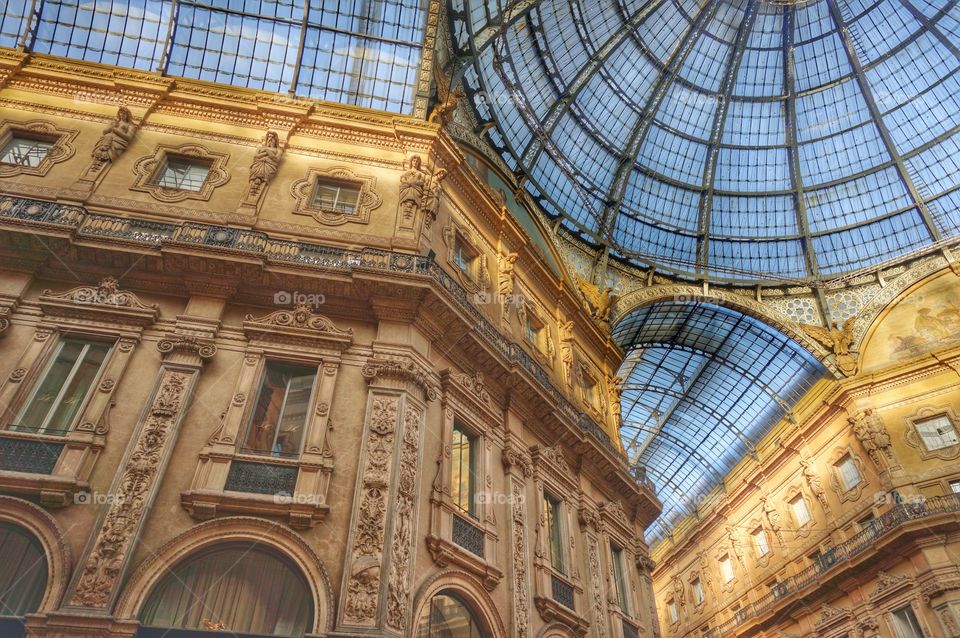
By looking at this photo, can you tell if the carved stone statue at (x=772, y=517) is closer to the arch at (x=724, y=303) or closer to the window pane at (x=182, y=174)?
the arch at (x=724, y=303)

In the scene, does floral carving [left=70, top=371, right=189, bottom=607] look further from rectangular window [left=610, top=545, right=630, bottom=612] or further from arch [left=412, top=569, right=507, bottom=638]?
rectangular window [left=610, top=545, right=630, bottom=612]

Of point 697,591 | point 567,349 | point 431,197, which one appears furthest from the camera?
point 697,591

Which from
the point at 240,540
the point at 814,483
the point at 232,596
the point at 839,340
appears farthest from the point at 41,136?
the point at 814,483

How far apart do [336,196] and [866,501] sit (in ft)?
91.6

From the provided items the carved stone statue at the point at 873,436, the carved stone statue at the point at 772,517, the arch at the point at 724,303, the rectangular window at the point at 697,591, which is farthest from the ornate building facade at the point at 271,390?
the rectangular window at the point at 697,591

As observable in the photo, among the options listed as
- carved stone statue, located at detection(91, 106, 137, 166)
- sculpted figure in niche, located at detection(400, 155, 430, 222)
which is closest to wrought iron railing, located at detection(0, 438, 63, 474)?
carved stone statue, located at detection(91, 106, 137, 166)

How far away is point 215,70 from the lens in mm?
23172

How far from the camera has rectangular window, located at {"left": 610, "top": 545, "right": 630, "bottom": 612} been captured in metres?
22.0

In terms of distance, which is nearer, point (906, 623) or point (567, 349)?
point (567, 349)

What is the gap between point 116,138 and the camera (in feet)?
61.9

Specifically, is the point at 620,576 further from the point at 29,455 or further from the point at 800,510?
the point at 29,455

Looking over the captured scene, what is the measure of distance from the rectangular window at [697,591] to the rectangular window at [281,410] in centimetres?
3893

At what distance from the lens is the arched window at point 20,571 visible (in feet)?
37.6

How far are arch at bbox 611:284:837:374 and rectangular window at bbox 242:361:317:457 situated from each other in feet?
74.4
